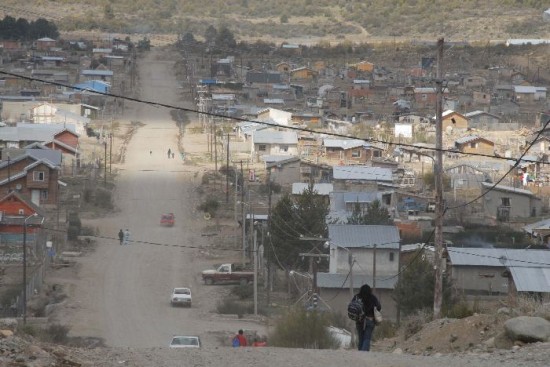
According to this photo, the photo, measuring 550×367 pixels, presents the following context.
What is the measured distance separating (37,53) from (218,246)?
A: 155 ft

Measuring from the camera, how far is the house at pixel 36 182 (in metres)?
34.6

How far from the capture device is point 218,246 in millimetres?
30547

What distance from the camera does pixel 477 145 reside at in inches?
1871

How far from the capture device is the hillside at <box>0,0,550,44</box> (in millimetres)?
99812

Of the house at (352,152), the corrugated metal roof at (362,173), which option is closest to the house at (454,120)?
the house at (352,152)

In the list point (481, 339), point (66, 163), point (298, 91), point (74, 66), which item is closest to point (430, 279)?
point (481, 339)

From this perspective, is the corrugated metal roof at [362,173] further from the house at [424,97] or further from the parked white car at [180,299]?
the house at [424,97]

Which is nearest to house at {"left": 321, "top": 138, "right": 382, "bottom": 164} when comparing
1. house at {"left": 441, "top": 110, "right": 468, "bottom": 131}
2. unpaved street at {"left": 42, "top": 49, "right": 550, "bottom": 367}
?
unpaved street at {"left": 42, "top": 49, "right": 550, "bottom": 367}

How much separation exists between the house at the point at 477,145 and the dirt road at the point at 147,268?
1042 centimetres

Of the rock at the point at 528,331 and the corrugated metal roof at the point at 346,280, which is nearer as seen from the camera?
the rock at the point at 528,331

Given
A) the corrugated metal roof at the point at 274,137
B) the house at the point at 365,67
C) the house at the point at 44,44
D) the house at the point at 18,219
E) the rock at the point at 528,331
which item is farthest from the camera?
the house at the point at 44,44

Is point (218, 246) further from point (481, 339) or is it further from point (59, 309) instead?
point (481, 339)

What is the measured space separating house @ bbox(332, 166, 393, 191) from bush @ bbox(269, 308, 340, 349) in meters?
21.9

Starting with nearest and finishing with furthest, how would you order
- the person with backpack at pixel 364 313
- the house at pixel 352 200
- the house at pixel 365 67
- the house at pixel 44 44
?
1. the person with backpack at pixel 364 313
2. the house at pixel 352 200
3. the house at pixel 365 67
4. the house at pixel 44 44
